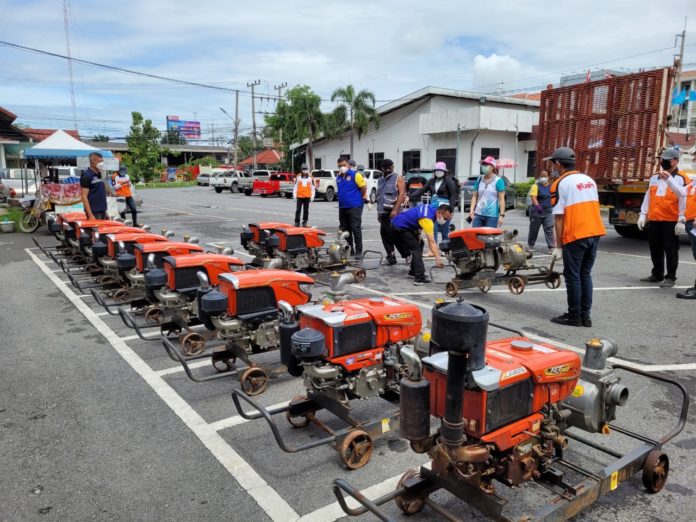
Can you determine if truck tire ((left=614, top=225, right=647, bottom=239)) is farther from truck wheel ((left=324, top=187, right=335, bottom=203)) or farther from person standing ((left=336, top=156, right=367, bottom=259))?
truck wheel ((left=324, top=187, right=335, bottom=203))

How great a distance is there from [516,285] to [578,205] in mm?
1812

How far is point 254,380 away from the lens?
410cm

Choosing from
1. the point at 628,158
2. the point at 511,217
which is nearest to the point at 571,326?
the point at 628,158

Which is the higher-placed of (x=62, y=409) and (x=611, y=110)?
(x=611, y=110)

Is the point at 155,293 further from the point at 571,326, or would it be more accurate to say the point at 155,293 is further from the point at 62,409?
the point at 571,326

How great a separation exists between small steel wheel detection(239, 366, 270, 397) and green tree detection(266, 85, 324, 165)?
1480 inches

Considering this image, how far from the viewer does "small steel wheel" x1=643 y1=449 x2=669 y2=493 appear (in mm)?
2814

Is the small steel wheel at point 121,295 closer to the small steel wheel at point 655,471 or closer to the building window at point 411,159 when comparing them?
the small steel wheel at point 655,471

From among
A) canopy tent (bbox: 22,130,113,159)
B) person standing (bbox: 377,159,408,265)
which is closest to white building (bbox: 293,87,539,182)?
canopy tent (bbox: 22,130,113,159)

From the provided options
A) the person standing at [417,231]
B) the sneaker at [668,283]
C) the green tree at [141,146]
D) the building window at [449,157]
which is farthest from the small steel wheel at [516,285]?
the green tree at [141,146]

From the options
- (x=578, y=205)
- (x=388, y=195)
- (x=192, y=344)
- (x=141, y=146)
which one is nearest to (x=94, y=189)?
(x=388, y=195)

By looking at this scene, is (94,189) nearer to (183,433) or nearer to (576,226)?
(183,433)

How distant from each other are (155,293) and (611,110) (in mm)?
8939

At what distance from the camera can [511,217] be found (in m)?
19.2
